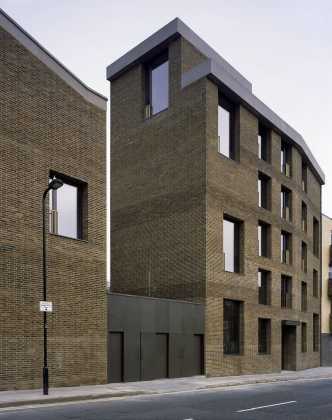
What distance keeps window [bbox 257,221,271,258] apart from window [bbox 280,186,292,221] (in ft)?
12.8

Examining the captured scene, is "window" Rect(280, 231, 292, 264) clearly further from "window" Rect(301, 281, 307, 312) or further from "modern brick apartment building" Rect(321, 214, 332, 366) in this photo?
"modern brick apartment building" Rect(321, 214, 332, 366)

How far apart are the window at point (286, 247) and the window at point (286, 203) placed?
1208 mm

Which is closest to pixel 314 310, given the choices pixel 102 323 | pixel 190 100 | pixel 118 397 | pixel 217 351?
pixel 217 351

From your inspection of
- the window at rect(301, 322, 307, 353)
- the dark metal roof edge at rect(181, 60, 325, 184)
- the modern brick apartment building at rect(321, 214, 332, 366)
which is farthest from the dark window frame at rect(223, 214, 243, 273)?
the modern brick apartment building at rect(321, 214, 332, 366)

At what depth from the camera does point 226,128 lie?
3250 cm

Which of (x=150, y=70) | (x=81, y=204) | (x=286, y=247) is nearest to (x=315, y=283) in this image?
(x=286, y=247)

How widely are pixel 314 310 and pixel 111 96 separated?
24.0m

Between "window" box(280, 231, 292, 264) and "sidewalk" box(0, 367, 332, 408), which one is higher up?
"window" box(280, 231, 292, 264)

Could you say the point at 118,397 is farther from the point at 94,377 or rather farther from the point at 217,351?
the point at 217,351

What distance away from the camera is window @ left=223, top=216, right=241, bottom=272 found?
103 ft

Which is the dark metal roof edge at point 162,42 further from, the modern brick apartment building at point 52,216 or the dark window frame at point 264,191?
the modern brick apartment building at point 52,216

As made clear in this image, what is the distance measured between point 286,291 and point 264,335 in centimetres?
535

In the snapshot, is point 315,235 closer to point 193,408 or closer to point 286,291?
point 286,291

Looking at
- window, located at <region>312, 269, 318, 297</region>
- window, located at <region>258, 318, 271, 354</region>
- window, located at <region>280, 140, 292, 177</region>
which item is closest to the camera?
window, located at <region>258, 318, 271, 354</region>
